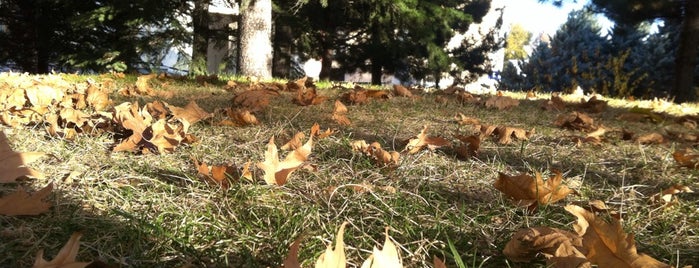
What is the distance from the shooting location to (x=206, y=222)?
1312mm

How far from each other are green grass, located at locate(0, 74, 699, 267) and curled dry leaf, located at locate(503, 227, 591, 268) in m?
0.03

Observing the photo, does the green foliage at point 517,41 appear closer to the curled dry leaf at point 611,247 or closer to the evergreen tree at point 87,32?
the evergreen tree at point 87,32

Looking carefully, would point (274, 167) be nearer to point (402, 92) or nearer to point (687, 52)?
point (402, 92)

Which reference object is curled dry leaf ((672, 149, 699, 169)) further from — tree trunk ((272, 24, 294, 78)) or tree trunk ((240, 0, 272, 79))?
tree trunk ((272, 24, 294, 78))

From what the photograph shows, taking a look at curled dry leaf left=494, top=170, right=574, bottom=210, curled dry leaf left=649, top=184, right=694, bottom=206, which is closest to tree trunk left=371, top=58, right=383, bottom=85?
curled dry leaf left=649, top=184, right=694, bottom=206

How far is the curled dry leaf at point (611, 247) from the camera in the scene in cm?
93

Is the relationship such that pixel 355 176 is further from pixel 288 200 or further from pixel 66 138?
pixel 66 138

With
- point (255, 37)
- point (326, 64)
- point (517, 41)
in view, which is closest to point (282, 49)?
point (326, 64)

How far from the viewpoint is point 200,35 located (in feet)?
34.1

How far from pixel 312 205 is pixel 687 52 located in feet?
30.5

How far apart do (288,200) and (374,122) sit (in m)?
1.48

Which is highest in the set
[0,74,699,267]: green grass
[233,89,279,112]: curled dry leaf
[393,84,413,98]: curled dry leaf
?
[393,84,413,98]: curled dry leaf

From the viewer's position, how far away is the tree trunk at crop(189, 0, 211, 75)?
10.1 metres

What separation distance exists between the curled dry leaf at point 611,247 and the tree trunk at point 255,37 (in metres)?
6.91
